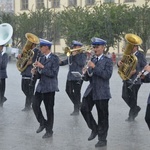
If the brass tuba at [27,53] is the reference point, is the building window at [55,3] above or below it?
below

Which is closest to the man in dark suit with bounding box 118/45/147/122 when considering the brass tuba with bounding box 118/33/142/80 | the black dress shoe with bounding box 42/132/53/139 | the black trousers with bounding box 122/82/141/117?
the black trousers with bounding box 122/82/141/117

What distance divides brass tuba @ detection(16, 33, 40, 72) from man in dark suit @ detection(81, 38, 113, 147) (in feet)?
8.56

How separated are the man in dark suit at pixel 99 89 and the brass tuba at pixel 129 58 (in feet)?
4.16

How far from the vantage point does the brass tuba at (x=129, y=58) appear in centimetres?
873

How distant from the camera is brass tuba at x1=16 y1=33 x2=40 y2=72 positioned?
990cm

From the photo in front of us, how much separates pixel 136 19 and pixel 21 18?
1585 cm

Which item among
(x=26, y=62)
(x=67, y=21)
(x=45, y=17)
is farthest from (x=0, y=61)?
(x=45, y=17)

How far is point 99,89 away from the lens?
7.54 meters

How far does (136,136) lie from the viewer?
27.8 ft

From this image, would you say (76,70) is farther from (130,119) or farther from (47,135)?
(47,135)

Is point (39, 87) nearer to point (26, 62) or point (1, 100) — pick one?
point (26, 62)

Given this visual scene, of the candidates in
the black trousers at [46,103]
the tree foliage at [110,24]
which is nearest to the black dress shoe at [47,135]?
the black trousers at [46,103]

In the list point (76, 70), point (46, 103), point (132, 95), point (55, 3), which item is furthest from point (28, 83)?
point (55, 3)

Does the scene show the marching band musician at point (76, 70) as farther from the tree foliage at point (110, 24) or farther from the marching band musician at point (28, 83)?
the tree foliage at point (110, 24)
